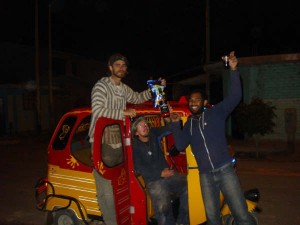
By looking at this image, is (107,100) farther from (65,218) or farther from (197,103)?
(65,218)

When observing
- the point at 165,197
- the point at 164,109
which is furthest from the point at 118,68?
the point at 165,197

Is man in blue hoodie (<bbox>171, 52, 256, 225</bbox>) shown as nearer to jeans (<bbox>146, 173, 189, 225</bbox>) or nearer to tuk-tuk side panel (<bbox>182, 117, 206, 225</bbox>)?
tuk-tuk side panel (<bbox>182, 117, 206, 225</bbox>)

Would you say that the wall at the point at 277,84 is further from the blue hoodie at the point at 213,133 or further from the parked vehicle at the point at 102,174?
the blue hoodie at the point at 213,133

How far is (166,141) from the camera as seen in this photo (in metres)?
5.63

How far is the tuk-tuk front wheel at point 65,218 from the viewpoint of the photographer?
512 centimetres

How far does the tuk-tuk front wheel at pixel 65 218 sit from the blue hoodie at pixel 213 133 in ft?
6.18

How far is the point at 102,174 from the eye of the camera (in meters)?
4.21

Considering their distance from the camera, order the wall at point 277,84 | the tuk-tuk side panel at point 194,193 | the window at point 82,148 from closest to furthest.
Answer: the tuk-tuk side panel at point 194,193, the window at point 82,148, the wall at point 277,84

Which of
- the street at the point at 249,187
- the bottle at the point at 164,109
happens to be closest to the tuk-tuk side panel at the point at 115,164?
the bottle at the point at 164,109

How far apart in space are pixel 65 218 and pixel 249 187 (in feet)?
14.2

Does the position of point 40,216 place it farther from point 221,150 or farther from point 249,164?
point 249,164

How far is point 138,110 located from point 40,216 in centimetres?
319

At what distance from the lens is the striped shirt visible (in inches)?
166

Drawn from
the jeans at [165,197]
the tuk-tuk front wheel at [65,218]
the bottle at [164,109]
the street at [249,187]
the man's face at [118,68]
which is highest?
the man's face at [118,68]
